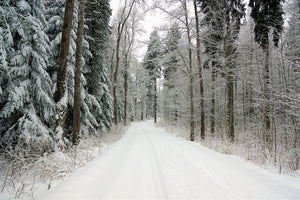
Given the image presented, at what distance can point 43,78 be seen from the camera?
17.0 ft

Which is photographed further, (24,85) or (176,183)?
(24,85)

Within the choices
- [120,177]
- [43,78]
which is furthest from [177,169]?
[43,78]

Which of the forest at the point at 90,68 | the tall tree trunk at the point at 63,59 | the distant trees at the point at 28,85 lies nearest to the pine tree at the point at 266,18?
the forest at the point at 90,68

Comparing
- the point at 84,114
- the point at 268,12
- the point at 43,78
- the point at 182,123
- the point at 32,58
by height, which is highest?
the point at 268,12

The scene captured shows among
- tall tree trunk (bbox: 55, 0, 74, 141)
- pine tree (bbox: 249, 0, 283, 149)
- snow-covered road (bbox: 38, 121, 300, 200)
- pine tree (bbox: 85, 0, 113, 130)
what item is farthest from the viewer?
pine tree (bbox: 85, 0, 113, 130)

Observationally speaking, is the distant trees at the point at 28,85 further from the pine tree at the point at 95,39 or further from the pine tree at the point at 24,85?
the pine tree at the point at 95,39

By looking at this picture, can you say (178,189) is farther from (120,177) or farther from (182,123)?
(182,123)

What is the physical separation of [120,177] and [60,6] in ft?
27.6

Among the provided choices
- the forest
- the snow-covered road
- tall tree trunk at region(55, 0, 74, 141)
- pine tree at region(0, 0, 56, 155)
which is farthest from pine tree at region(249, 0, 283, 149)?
pine tree at region(0, 0, 56, 155)

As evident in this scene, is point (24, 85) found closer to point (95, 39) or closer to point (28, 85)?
point (28, 85)

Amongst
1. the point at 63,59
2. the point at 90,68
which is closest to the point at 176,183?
the point at 63,59

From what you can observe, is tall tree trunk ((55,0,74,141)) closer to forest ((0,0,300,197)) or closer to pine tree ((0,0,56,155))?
forest ((0,0,300,197))

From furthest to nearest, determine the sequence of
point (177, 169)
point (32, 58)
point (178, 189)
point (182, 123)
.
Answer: point (182, 123) < point (32, 58) < point (177, 169) < point (178, 189)

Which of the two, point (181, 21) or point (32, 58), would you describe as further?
point (181, 21)
